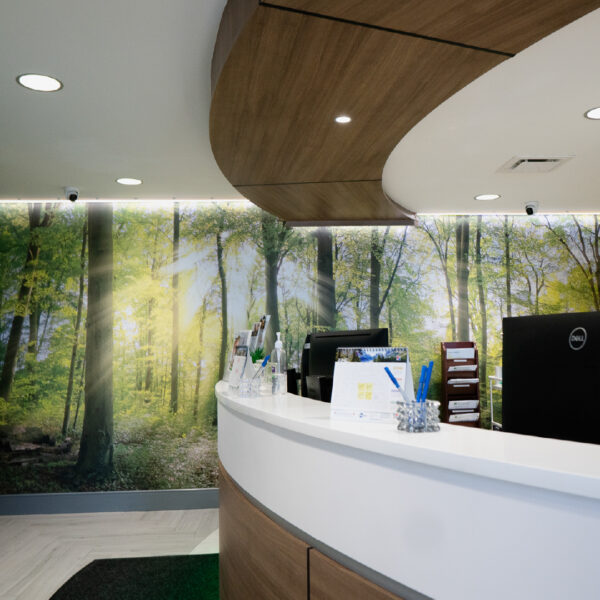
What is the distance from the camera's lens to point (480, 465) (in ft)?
3.24

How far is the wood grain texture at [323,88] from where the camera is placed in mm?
2133

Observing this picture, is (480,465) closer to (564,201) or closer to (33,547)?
(33,547)

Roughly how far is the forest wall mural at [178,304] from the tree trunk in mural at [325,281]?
0.01 meters

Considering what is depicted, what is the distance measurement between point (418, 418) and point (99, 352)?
4.61 m

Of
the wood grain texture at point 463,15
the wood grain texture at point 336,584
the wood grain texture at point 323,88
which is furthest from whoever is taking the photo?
the wood grain texture at point 323,88

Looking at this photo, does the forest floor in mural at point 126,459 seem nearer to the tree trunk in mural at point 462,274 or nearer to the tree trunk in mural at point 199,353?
the tree trunk in mural at point 199,353

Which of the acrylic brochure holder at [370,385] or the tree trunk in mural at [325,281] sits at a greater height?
the tree trunk in mural at [325,281]

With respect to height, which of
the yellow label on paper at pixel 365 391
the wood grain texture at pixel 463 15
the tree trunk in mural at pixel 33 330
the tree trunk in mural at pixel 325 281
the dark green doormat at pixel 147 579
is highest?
the wood grain texture at pixel 463 15

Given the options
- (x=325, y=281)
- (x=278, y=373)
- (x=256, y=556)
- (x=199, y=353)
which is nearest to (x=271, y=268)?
(x=325, y=281)

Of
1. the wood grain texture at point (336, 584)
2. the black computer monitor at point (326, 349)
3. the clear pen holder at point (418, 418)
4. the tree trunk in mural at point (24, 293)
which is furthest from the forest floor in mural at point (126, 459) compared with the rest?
the clear pen holder at point (418, 418)

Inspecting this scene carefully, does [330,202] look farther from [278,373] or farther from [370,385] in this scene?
[370,385]

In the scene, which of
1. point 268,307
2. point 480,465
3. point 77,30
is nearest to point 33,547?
point 268,307

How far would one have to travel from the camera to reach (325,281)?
18.5ft

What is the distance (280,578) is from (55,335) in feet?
14.4
